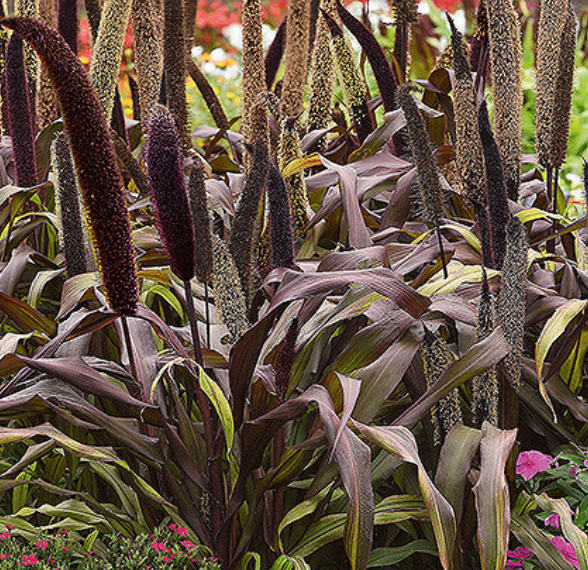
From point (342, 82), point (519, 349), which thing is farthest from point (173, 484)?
point (342, 82)

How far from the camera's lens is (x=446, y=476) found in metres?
1.36

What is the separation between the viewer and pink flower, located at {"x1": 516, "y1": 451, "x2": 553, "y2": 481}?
1.57 metres

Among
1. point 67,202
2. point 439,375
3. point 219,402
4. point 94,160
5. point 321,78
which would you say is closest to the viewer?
point 94,160

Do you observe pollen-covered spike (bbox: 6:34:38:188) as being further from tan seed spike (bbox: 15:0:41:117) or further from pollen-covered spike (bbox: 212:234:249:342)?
pollen-covered spike (bbox: 212:234:249:342)

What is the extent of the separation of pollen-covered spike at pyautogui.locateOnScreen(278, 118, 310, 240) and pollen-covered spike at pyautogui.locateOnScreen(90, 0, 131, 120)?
0.44 metres

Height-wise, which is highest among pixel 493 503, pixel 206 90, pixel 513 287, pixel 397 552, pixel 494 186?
pixel 206 90

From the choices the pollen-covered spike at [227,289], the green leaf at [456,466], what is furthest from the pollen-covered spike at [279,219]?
the green leaf at [456,466]

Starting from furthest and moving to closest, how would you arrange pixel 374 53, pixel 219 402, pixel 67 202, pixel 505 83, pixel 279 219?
pixel 374 53 → pixel 505 83 → pixel 67 202 → pixel 279 219 → pixel 219 402

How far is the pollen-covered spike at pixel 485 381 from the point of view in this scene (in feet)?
4.70

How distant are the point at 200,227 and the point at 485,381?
60cm

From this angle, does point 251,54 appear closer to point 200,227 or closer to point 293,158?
point 293,158

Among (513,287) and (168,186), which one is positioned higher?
(168,186)

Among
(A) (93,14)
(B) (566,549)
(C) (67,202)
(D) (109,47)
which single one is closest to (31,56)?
(A) (93,14)

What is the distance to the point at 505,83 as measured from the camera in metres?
1.78
